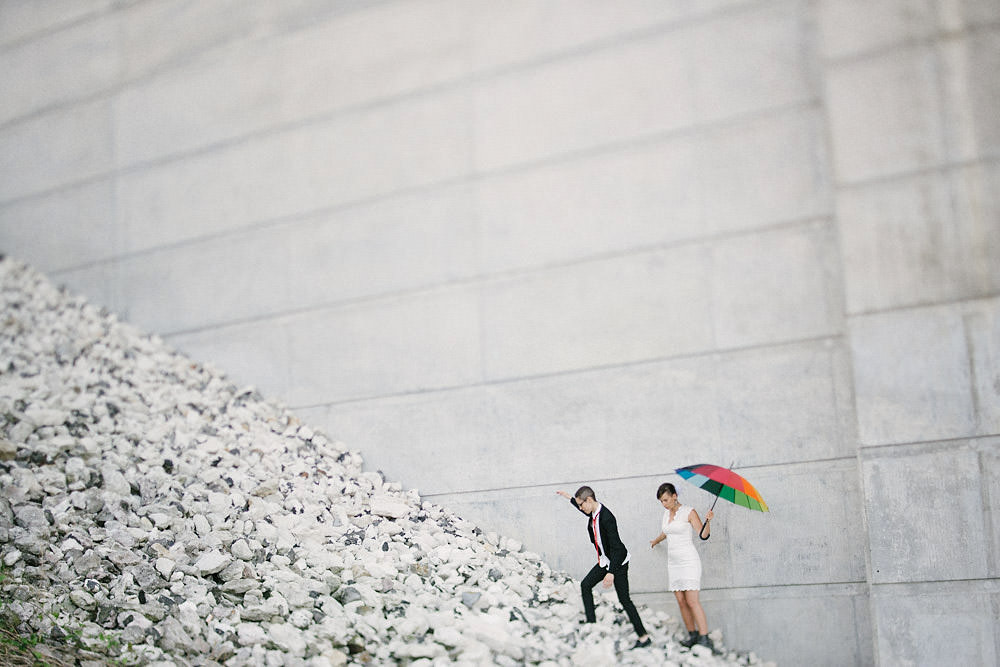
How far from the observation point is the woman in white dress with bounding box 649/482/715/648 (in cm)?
741

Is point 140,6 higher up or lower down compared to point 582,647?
higher up

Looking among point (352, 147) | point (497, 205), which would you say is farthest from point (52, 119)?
point (497, 205)

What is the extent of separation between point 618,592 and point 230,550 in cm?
273

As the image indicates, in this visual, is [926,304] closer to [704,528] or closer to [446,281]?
[704,528]

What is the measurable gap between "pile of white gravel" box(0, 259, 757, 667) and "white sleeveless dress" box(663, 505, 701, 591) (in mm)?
481

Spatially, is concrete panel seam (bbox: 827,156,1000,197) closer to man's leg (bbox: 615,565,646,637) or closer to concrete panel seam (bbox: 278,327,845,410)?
concrete panel seam (bbox: 278,327,845,410)

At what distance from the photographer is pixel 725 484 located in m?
7.41

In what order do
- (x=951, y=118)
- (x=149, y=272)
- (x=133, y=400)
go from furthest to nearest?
(x=149, y=272)
(x=133, y=400)
(x=951, y=118)

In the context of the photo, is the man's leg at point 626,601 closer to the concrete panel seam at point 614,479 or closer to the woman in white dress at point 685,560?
the woman in white dress at point 685,560

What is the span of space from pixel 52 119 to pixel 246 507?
6530 mm

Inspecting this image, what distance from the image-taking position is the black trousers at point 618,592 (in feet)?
23.8

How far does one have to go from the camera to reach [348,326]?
10.0 meters

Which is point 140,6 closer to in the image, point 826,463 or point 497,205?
point 497,205

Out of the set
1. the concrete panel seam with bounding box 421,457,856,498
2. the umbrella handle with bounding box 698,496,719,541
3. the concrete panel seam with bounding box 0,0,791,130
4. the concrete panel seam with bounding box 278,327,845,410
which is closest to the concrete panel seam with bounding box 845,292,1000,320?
the concrete panel seam with bounding box 278,327,845,410
